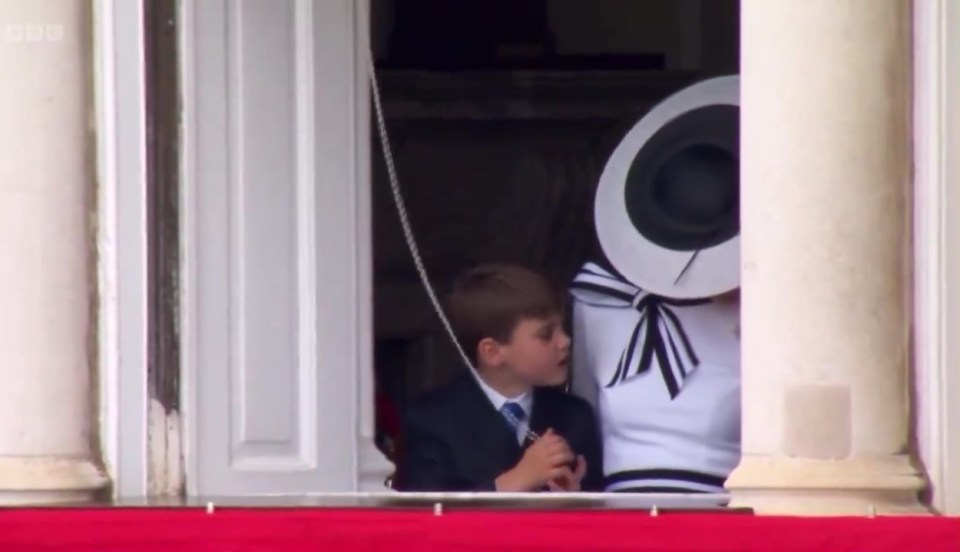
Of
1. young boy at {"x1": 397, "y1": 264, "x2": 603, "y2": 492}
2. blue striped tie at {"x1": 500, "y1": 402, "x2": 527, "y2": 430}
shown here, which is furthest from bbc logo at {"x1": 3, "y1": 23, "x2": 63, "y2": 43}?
blue striped tie at {"x1": 500, "y1": 402, "x2": 527, "y2": 430}

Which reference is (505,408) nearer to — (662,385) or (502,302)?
(502,302)

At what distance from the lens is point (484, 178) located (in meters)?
8.97

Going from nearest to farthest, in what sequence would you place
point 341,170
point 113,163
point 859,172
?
point 859,172 → point 113,163 → point 341,170

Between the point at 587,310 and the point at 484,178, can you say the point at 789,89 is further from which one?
the point at 484,178

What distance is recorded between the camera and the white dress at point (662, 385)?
6.77 m

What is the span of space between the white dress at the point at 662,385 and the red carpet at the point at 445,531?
0.77 meters

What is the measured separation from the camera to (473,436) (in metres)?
6.91

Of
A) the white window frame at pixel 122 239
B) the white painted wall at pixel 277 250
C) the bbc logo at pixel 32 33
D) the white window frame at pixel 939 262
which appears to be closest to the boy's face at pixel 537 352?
the white painted wall at pixel 277 250

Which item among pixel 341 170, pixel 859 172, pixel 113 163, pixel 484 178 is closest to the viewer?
pixel 859 172

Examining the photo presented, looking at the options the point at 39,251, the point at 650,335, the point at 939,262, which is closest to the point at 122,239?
the point at 39,251

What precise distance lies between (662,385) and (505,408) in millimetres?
404

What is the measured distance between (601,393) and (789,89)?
1082 millimetres

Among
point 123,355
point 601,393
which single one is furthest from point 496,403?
point 123,355

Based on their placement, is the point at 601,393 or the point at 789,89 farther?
the point at 601,393
